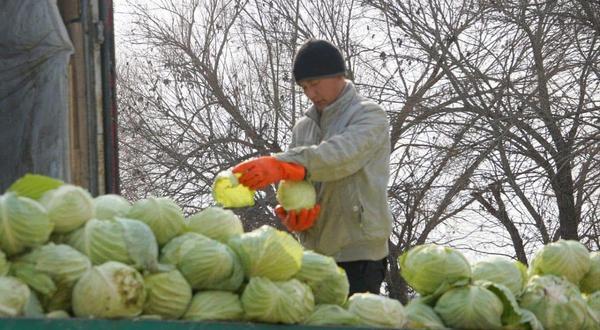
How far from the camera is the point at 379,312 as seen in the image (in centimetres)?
396

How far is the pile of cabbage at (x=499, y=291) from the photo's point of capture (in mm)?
4090

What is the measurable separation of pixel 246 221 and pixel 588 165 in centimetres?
472

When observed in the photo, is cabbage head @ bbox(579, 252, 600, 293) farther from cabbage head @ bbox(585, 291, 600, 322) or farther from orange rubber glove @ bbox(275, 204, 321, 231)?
orange rubber glove @ bbox(275, 204, 321, 231)

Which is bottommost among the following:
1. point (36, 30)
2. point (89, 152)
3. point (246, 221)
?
point (246, 221)

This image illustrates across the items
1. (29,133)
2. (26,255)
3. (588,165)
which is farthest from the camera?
(588,165)

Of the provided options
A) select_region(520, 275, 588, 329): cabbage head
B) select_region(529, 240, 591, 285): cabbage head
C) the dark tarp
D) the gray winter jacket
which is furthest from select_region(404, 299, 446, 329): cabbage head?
the dark tarp

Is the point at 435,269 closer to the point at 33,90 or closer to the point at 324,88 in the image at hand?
the point at 324,88

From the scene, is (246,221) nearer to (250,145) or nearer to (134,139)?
(250,145)

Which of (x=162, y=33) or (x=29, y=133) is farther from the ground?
(x=162, y=33)

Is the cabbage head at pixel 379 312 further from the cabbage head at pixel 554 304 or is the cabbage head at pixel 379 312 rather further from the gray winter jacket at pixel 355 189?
the gray winter jacket at pixel 355 189

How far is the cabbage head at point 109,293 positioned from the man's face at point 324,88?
105 inches

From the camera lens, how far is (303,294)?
3855 millimetres

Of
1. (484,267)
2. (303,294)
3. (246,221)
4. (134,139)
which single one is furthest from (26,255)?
(134,139)

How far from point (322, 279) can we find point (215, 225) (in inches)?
14.8
